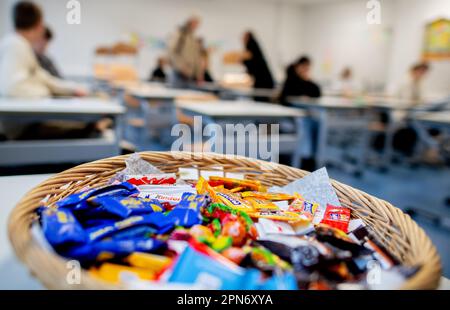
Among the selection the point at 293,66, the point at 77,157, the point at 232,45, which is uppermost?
the point at 232,45

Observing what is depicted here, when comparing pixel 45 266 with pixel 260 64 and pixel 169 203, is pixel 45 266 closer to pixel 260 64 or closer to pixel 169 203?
pixel 169 203

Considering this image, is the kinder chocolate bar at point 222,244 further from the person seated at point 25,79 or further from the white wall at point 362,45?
the white wall at point 362,45

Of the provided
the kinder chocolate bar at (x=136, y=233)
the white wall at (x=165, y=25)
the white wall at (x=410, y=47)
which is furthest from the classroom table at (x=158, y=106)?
the white wall at (x=165, y=25)

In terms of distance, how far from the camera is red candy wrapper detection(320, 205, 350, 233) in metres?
0.72

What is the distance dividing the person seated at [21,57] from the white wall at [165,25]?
18.4 ft

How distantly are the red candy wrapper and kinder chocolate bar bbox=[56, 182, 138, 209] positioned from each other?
0.38 m

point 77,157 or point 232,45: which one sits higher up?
point 232,45

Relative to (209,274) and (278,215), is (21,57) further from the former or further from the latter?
(209,274)

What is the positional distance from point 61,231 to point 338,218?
1.63ft

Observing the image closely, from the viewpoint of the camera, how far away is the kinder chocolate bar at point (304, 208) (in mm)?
768

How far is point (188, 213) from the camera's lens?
65cm
